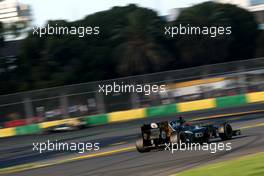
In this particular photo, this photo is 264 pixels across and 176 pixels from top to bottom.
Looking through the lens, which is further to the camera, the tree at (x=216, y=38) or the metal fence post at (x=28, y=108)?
the tree at (x=216, y=38)

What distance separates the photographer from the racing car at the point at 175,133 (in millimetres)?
14023

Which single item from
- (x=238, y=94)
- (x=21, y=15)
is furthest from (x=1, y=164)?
(x=21, y=15)

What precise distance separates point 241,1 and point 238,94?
80907 millimetres

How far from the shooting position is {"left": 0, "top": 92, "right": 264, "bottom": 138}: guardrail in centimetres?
3003

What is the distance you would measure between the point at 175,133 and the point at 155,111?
16.5m

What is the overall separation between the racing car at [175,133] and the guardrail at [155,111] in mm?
15380

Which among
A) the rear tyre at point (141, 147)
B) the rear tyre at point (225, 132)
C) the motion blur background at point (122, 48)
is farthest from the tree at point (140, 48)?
the rear tyre at point (141, 147)

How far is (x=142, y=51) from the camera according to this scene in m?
57.4

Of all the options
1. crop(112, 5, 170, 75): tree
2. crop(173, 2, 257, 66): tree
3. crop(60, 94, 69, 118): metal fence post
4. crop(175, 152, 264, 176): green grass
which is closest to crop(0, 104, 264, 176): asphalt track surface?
crop(175, 152, 264, 176): green grass

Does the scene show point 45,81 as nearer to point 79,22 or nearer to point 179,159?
point 79,22

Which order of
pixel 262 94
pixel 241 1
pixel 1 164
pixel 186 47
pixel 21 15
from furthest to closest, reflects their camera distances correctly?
1. pixel 21 15
2. pixel 241 1
3. pixel 186 47
4. pixel 262 94
5. pixel 1 164

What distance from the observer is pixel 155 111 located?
30375mm

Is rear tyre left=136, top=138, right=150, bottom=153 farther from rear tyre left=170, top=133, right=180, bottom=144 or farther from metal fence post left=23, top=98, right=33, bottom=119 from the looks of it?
metal fence post left=23, top=98, right=33, bottom=119

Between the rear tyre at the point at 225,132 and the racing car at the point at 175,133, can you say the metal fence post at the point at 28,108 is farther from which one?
the rear tyre at the point at 225,132
